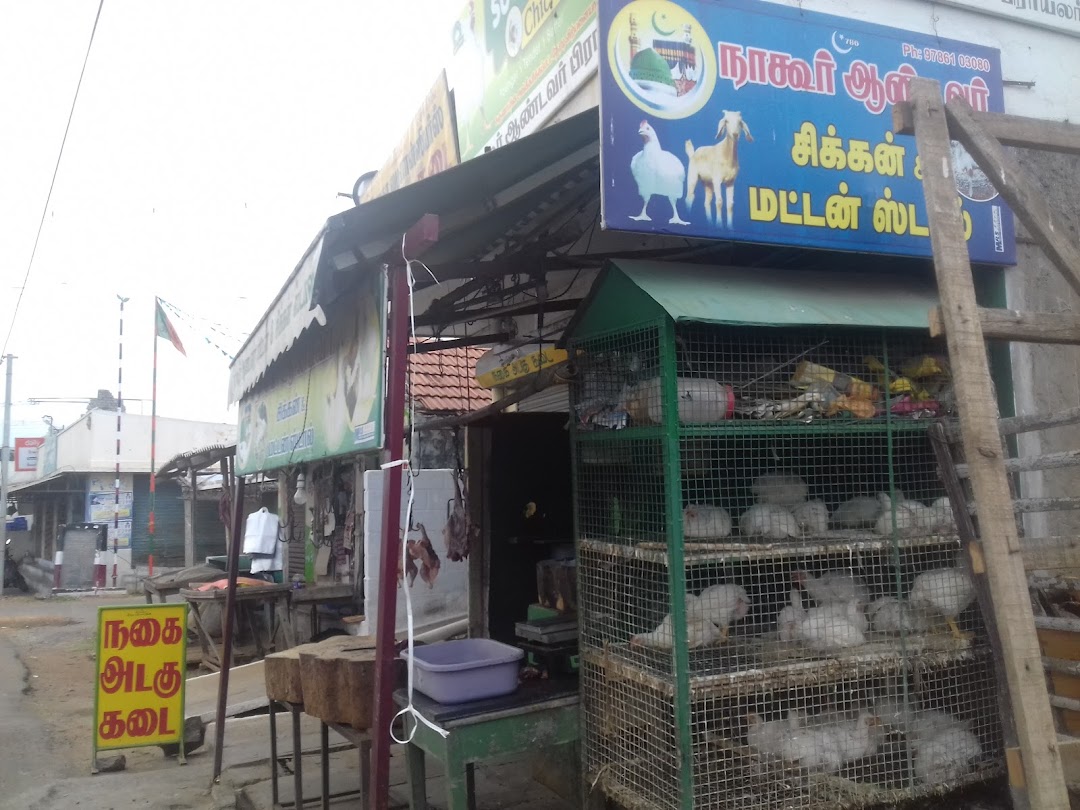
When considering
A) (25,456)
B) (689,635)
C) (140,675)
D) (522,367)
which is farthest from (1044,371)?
(25,456)

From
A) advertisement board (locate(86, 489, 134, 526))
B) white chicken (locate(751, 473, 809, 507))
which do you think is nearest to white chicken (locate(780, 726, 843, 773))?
white chicken (locate(751, 473, 809, 507))

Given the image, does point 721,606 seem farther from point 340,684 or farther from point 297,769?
point 297,769

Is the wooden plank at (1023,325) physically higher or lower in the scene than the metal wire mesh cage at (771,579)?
higher

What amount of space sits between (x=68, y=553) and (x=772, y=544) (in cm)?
2521

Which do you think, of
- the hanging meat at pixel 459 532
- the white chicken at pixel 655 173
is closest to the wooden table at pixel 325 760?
the hanging meat at pixel 459 532

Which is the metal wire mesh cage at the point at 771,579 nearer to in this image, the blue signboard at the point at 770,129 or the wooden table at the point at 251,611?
the blue signboard at the point at 770,129

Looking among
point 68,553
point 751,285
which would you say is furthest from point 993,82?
point 68,553

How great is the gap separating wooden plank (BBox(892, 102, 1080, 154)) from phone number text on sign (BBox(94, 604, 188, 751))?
7.12m

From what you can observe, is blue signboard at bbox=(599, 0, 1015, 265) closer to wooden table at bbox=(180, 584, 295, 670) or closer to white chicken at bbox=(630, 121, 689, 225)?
white chicken at bbox=(630, 121, 689, 225)

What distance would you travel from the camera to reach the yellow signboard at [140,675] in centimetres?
737

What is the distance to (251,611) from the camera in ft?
39.4

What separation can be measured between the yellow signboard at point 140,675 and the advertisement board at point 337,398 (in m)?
2.00

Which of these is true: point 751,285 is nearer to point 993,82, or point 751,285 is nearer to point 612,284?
point 612,284

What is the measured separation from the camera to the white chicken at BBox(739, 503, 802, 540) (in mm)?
3973
